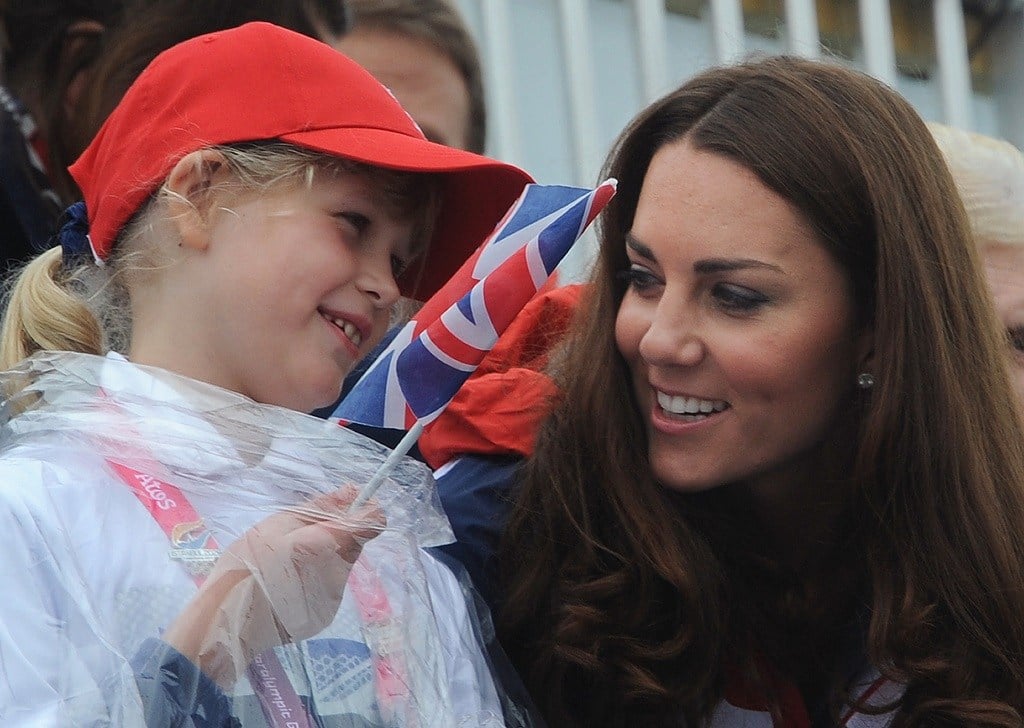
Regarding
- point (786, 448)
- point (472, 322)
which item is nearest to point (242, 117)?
point (472, 322)

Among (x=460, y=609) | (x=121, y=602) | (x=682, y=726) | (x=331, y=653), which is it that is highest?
(x=121, y=602)

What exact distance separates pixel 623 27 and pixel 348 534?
3.38 meters

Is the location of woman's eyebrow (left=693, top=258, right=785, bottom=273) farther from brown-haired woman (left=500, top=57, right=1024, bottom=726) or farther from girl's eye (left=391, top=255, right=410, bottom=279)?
girl's eye (left=391, top=255, right=410, bottom=279)

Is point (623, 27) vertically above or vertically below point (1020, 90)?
above

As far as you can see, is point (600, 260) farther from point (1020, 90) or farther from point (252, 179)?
point (1020, 90)

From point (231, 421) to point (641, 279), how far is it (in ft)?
2.34

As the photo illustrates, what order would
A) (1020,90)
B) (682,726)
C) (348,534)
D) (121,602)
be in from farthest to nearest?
1. (1020,90)
2. (682,726)
3. (348,534)
4. (121,602)

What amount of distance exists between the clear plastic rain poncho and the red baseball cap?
28 centimetres

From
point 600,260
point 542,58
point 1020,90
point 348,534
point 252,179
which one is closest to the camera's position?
point 348,534

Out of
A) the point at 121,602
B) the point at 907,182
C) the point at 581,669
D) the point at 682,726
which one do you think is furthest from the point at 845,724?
the point at 121,602

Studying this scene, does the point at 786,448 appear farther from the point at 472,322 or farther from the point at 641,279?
the point at 472,322

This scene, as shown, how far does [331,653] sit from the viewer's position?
5.11ft

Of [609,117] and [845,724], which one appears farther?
[609,117]

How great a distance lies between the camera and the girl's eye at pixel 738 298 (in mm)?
2059
